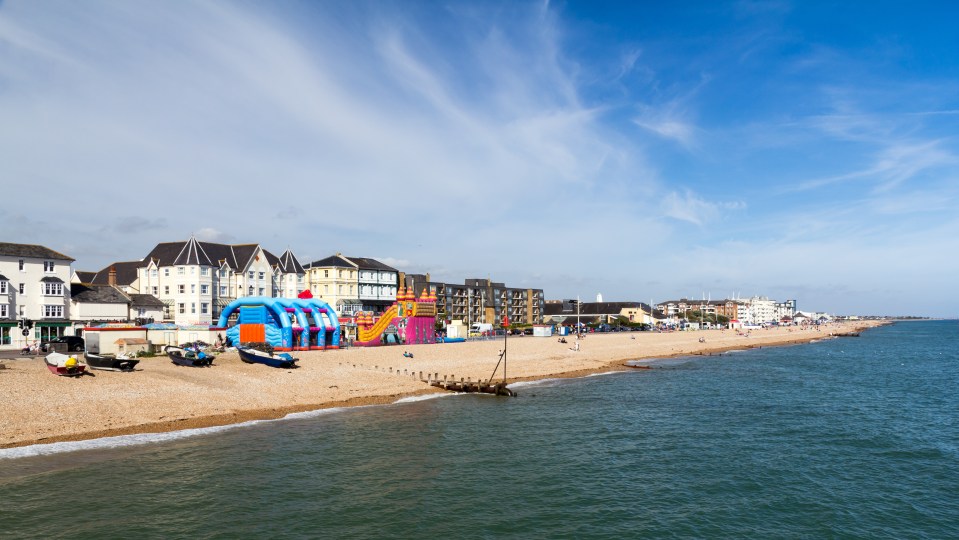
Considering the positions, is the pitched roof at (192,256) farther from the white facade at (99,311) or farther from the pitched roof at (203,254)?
the white facade at (99,311)

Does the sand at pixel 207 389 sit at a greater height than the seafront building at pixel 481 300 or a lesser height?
lesser

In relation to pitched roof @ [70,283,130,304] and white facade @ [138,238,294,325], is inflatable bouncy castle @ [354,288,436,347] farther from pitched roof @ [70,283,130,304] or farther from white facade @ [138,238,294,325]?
pitched roof @ [70,283,130,304]

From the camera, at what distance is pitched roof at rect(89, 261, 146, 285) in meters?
101

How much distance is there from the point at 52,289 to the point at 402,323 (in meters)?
41.9

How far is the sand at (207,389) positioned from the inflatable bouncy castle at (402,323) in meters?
4.94

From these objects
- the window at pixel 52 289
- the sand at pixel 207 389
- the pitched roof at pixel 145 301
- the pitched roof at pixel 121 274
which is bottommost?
the sand at pixel 207 389

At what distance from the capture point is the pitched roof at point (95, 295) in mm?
76319

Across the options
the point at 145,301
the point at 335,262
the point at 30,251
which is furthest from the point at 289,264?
the point at 30,251

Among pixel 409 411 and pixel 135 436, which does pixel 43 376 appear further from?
pixel 409 411

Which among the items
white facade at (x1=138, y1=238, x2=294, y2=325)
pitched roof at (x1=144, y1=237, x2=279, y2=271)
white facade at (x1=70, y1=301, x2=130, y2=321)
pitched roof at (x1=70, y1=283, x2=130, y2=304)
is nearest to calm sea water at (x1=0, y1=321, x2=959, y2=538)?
white facade at (x1=70, y1=301, x2=130, y2=321)

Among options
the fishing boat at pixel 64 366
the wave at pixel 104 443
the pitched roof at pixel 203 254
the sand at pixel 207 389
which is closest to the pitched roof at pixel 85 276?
the pitched roof at pixel 203 254

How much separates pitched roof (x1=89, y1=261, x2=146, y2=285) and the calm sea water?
76.7m

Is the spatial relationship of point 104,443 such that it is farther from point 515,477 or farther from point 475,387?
point 475,387

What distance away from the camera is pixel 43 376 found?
3881 cm
